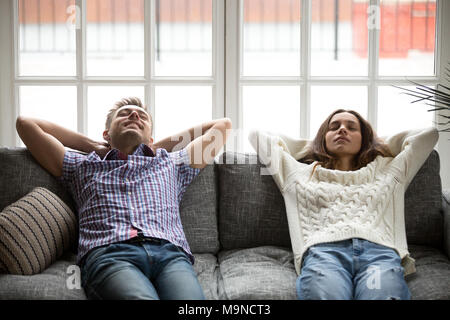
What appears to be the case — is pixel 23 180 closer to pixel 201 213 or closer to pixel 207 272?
pixel 201 213

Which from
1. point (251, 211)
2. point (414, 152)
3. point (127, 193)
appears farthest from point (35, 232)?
point (414, 152)

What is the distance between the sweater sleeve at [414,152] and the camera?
2.09m

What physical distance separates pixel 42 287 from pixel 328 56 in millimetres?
1890

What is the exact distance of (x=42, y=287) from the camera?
168 cm

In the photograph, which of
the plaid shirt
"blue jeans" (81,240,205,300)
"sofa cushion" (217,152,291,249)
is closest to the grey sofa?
"sofa cushion" (217,152,291,249)

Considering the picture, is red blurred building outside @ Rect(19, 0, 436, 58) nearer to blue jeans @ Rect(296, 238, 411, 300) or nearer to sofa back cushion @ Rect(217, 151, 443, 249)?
sofa back cushion @ Rect(217, 151, 443, 249)

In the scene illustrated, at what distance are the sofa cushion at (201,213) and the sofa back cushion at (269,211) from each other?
0.17ft

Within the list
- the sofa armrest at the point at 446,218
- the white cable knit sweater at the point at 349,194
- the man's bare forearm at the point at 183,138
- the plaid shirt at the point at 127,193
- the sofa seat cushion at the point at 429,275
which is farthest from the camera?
the man's bare forearm at the point at 183,138

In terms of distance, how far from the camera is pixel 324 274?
1700mm

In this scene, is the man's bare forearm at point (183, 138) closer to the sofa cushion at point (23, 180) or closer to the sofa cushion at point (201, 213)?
the sofa cushion at point (201, 213)

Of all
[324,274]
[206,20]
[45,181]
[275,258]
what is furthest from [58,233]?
[206,20]

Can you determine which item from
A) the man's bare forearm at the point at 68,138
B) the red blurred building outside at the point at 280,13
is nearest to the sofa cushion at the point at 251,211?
the man's bare forearm at the point at 68,138

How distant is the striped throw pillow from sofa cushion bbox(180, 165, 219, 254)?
0.47 metres

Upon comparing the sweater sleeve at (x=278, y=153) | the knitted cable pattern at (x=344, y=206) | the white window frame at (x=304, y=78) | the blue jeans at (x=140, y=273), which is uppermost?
the white window frame at (x=304, y=78)
